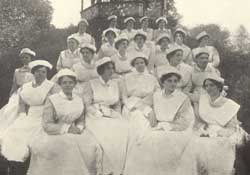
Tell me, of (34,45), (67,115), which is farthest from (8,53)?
(67,115)

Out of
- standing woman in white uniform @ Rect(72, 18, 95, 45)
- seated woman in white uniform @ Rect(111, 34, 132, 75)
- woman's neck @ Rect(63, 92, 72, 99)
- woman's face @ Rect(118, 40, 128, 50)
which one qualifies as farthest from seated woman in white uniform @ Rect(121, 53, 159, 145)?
standing woman in white uniform @ Rect(72, 18, 95, 45)

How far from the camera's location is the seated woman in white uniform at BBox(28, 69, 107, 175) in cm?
596

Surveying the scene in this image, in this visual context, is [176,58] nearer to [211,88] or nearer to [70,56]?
[211,88]

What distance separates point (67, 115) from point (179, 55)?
2.54 m

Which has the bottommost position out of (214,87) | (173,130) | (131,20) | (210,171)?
(210,171)

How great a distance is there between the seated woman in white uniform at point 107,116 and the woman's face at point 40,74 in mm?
606

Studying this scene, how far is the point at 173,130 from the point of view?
20.5ft

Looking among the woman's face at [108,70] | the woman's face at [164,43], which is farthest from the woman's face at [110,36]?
the woman's face at [108,70]

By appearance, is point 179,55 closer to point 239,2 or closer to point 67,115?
point 67,115

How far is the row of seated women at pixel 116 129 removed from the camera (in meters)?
6.00

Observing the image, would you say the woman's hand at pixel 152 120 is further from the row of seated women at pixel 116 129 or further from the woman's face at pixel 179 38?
the woman's face at pixel 179 38

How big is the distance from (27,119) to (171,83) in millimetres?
1898

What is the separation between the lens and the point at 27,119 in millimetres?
6766

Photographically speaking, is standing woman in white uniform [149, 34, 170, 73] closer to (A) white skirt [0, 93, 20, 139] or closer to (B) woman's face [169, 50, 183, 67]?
(B) woman's face [169, 50, 183, 67]
